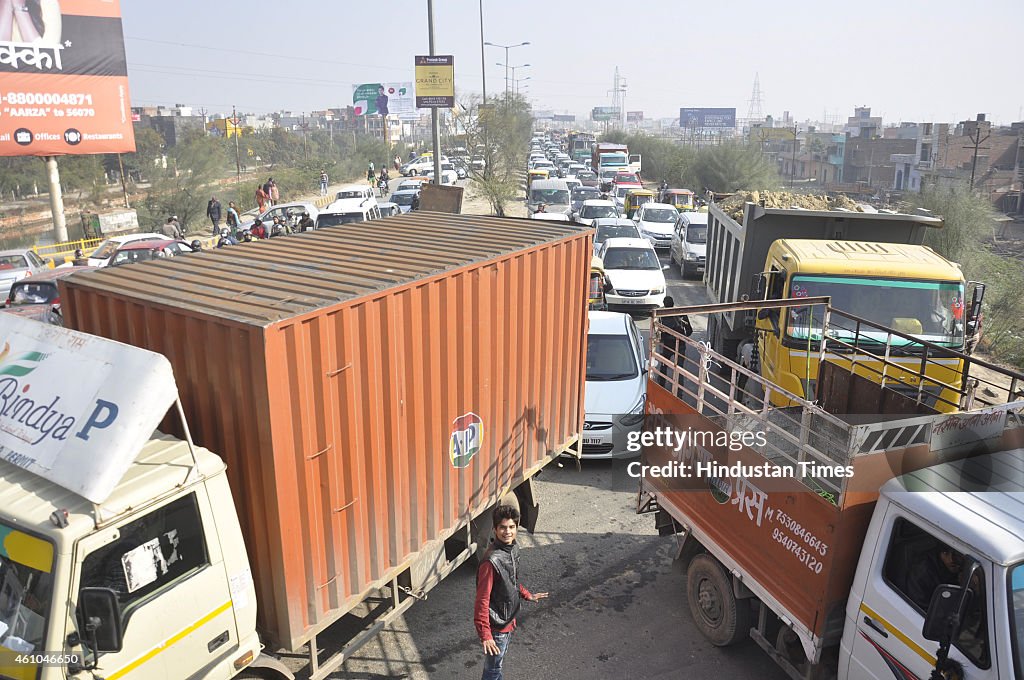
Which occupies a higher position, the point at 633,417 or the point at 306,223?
the point at 306,223

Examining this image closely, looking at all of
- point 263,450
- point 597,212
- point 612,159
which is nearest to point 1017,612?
point 263,450

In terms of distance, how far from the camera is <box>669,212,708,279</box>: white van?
18.9 meters

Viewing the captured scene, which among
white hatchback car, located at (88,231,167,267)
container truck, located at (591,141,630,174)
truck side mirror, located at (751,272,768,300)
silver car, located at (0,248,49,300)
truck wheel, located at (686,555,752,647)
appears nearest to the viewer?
truck wheel, located at (686,555,752,647)

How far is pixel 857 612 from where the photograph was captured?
4055mm

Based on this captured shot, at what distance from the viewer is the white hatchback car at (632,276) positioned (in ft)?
49.3

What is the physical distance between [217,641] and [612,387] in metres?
6.03

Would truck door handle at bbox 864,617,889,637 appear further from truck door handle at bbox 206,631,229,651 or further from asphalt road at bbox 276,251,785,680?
truck door handle at bbox 206,631,229,651

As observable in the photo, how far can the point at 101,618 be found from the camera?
3057 mm

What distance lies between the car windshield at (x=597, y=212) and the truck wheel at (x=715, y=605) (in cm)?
1909

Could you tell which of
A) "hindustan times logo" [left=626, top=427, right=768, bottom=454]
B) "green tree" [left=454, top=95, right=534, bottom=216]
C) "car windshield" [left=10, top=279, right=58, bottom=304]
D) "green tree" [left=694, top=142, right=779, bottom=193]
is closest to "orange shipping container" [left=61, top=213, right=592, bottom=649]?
"hindustan times logo" [left=626, top=427, right=768, bottom=454]

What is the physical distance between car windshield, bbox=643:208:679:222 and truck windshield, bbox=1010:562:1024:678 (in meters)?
21.2

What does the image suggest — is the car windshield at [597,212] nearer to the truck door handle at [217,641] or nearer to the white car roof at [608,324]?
the white car roof at [608,324]

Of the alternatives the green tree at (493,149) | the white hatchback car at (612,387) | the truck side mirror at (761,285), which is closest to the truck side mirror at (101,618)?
the white hatchback car at (612,387)

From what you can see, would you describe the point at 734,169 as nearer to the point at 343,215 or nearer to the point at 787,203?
the point at 343,215
